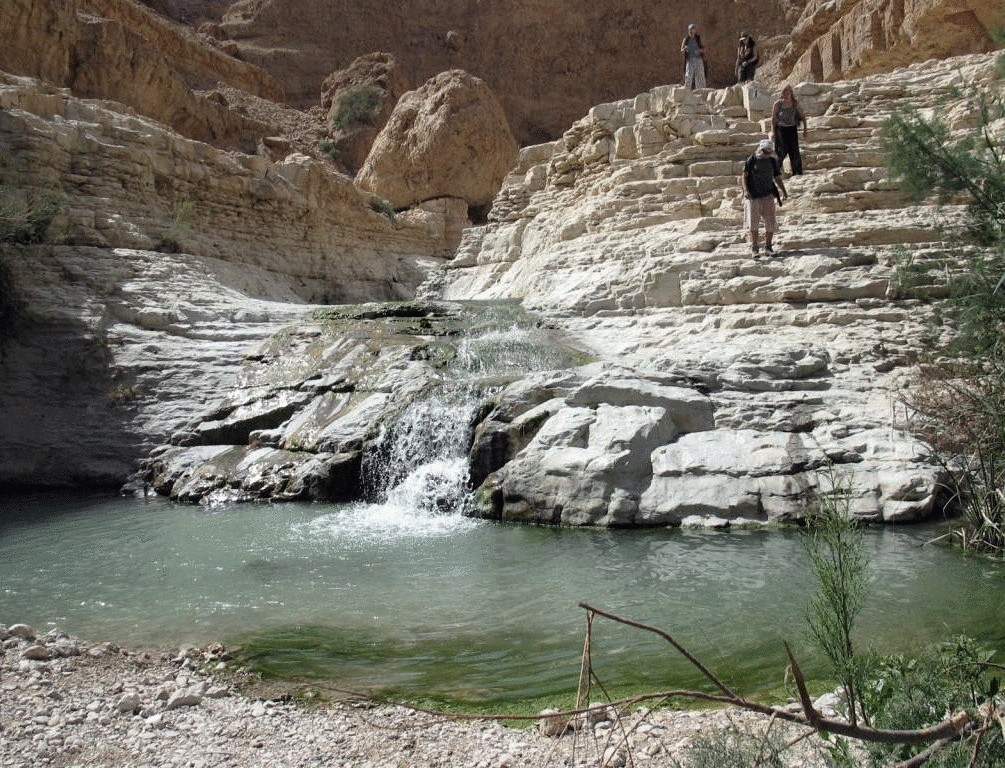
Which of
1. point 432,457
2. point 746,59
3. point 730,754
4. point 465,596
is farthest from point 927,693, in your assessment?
point 746,59

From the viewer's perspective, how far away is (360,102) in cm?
3262

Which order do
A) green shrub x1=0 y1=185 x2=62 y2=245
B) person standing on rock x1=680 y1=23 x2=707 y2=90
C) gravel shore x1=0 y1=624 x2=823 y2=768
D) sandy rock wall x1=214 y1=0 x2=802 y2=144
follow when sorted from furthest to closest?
sandy rock wall x1=214 y1=0 x2=802 y2=144 < person standing on rock x1=680 y1=23 x2=707 y2=90 < green shrub x1=0 y1=185 x2=62 y2=245 < gravel shore x1=0 y1=624 x2=823 y2=768

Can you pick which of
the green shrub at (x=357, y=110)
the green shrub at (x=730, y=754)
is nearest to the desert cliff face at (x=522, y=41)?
the green shrub at (x=357, y=110)

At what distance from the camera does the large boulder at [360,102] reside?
106ft

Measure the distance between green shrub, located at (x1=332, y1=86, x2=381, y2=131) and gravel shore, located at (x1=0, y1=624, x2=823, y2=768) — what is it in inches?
1219

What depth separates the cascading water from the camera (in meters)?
8.26

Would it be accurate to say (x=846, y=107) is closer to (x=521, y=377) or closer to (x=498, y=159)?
(x=521, y=377)

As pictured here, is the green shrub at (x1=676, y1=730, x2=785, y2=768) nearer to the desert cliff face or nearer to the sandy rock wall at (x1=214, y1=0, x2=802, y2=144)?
the desert cliff face

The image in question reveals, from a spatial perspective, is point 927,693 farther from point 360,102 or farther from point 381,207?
point 360,102

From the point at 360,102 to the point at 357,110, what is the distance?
0.34 meters

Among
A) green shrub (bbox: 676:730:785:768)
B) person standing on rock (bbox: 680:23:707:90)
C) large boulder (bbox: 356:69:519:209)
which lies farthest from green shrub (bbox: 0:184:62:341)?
large boulder (bbox: 356:69:519:209)

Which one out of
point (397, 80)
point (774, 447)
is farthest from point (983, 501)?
point (397, 80)

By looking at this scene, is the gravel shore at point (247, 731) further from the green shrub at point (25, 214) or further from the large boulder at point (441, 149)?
the large boulder at point (441, 149)

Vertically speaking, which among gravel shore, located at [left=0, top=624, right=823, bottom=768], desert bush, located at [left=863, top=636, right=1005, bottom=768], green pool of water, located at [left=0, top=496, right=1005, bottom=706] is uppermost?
desert bush, located at [left=863, top=636, right=1005, bottom=768]
